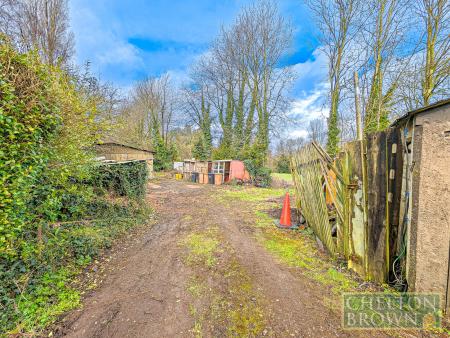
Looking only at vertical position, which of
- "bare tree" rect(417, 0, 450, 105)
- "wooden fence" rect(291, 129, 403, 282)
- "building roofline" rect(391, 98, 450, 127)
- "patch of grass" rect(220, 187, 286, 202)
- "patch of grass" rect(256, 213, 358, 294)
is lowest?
"patch of grass" rect(256, 213, 358, 294)

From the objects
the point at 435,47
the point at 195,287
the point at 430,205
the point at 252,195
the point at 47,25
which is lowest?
the point at 195,287

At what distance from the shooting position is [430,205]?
1955 mm

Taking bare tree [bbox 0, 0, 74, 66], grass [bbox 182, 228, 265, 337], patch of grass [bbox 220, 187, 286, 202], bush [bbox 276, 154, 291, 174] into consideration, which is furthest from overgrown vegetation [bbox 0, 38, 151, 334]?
bush [bbox 276, 154, 291, 174]

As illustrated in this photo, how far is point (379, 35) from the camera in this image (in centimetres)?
911

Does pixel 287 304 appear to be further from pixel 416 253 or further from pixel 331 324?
pixel 416 253

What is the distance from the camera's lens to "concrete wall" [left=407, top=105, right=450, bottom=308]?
1.88m

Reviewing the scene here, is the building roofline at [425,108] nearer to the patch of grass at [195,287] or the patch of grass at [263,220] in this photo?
the patch of grass at [195,287]

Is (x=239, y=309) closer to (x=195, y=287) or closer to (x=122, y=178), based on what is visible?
(x=195, y=287)

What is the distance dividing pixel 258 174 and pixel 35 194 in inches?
507

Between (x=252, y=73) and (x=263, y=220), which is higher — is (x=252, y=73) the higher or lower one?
the higher one

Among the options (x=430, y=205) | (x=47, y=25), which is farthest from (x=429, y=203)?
(x=47, y=25)

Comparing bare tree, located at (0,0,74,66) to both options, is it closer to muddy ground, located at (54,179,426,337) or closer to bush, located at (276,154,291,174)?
muddy ground, located at (54,179,426,337)

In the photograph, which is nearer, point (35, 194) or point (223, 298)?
point (223, 298)

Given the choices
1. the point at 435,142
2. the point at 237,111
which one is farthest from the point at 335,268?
the point at 237,111
